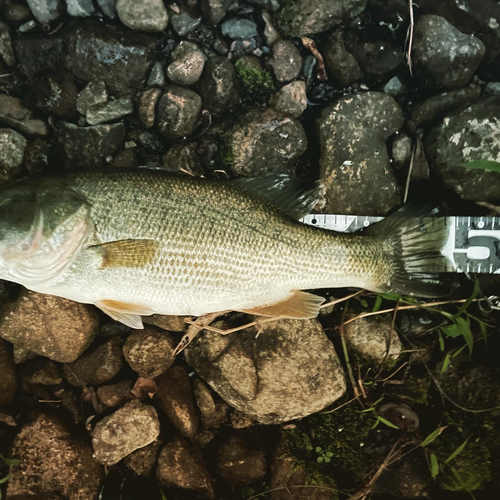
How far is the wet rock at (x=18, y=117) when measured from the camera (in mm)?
2535

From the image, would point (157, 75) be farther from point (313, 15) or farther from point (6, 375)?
point (6, 375)

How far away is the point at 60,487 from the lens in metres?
2.22

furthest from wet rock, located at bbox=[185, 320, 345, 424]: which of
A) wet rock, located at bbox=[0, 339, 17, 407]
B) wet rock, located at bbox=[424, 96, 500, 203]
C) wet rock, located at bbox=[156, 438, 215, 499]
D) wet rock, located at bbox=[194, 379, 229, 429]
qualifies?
wet rock, located at bbox=[424, 96, 500, 203]

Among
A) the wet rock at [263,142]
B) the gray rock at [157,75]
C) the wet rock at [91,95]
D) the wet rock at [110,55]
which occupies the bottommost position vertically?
the wet rock at [263,142]

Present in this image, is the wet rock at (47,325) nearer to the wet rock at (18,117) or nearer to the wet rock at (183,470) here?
the wet rock at (183,470)

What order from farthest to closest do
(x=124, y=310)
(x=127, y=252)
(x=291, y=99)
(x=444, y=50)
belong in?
(x=291, y=99) < (x=444, y=50) < (x=124, y=310) < (x=127, y=252)

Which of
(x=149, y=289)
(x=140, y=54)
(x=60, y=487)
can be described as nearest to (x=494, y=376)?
(x=149, y=289)

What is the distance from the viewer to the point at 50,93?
253cm

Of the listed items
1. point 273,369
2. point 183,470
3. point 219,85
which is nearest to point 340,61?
point 219,85

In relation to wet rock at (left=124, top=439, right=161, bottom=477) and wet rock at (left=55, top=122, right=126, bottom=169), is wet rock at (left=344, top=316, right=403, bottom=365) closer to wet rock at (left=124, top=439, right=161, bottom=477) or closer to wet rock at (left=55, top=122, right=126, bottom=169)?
wet rock at (left=124, top=439, right=161, bottom=477)

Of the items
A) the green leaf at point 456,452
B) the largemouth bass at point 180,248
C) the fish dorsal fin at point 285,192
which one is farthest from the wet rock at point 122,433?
the green leaf at point 456,452

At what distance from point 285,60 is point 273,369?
2097mm

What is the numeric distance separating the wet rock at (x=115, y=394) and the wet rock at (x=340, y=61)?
2566 mm

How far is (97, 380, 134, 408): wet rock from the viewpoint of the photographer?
238cm
